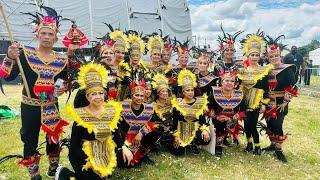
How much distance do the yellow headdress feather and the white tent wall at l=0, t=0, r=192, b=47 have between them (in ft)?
52.5

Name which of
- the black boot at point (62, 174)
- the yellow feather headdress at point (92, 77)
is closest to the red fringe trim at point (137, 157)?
the black boot at point (62, 174)

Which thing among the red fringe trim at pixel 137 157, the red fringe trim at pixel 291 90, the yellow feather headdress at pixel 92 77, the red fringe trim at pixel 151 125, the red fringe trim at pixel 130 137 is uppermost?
the yellow feather headdress at pixel 92 77

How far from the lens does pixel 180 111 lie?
23.3 ft

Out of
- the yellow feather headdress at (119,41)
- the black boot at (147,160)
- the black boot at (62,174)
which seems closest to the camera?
the black boot at (62,174)

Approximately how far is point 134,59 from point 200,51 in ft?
5.19

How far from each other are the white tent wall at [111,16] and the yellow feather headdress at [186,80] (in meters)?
15.8

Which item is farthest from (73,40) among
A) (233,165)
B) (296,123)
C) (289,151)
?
(296,123)

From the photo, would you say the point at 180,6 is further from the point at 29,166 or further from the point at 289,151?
the point at 29,166

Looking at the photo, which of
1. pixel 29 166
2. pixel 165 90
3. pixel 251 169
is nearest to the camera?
pixel 29 166

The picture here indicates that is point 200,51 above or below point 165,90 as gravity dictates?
above

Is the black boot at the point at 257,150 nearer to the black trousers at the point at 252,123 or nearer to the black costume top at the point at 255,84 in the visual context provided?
the black trousers at the point at 252,123

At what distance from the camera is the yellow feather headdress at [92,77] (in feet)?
16.5

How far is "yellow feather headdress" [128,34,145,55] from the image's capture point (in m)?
7.61

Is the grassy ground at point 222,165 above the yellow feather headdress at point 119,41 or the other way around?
the other way around
